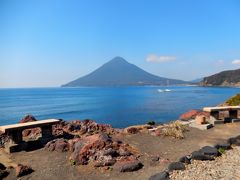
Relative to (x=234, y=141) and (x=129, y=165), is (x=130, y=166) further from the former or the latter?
(x=234, y=141)

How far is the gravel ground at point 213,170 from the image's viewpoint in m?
6.62

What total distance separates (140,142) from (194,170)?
362 cm

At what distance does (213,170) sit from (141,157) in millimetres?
2361

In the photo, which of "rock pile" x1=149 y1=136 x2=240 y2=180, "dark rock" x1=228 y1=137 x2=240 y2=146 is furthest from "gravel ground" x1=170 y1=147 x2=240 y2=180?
"dark rock" x1=228 y1=137 x2=240 y2=146

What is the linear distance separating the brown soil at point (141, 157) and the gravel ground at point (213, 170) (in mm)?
807

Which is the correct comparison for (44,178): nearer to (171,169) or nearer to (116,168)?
(116,168)

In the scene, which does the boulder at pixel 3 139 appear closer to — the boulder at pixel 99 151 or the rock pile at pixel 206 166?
the boulder at pixel 99 151

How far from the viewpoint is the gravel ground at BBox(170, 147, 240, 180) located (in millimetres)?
6621

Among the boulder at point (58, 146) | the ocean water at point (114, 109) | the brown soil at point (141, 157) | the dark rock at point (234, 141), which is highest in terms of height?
the boulder at point (58, 146)

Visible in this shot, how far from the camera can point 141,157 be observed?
864 centimetres

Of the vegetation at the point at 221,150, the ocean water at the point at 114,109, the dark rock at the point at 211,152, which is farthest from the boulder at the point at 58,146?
the ocean water at the point at 114,109

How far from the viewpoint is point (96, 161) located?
798 cm

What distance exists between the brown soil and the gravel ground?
81cm

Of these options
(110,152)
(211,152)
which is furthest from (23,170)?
(211,152)
